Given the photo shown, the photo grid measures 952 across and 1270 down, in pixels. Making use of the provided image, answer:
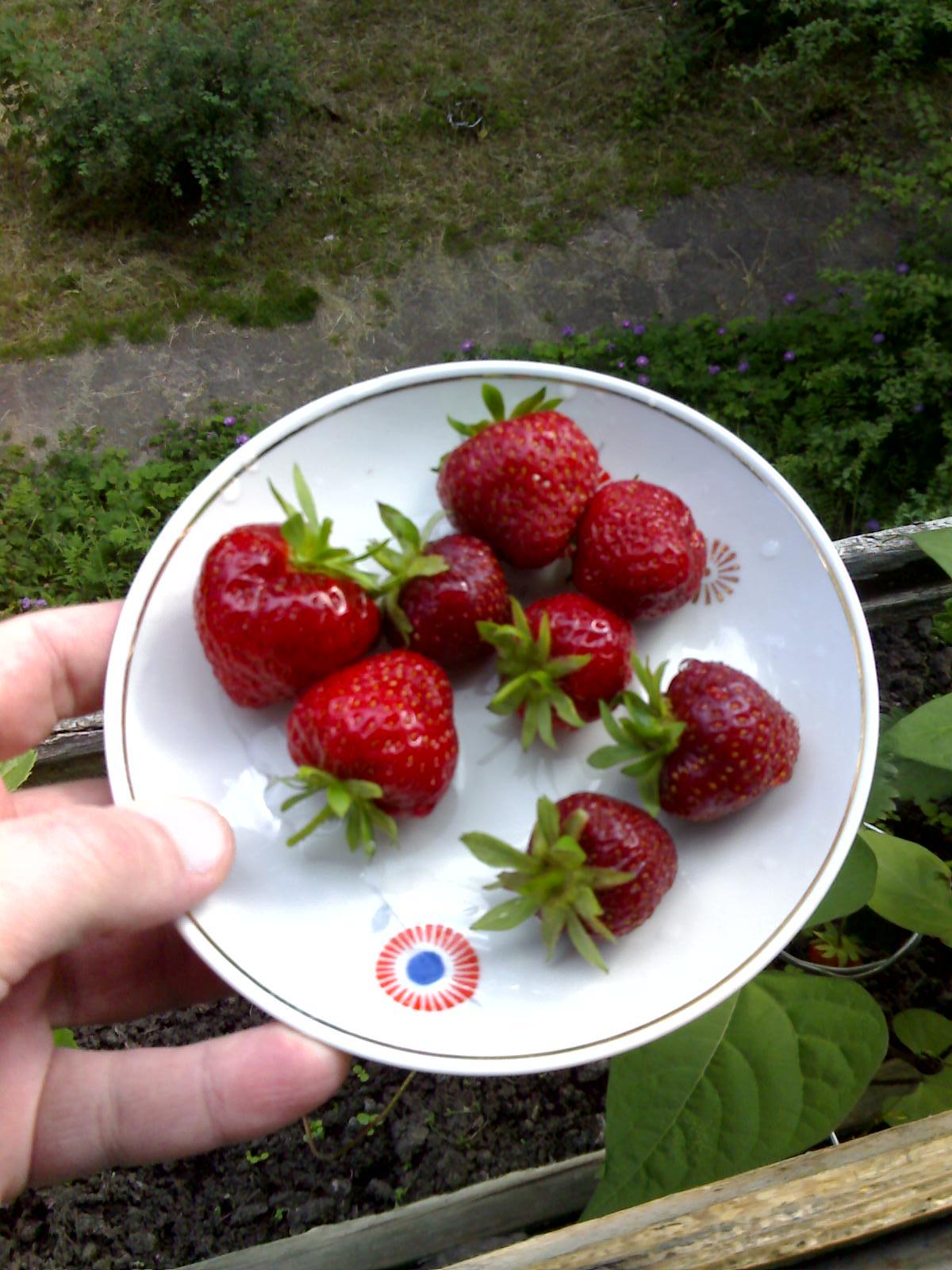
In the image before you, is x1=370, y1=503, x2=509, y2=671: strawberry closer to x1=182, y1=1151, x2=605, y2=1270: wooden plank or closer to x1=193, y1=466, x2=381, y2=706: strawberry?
x1=193, y1=466, x2=381, y2=706: strawberry

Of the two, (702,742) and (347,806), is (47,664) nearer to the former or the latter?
(347,806)

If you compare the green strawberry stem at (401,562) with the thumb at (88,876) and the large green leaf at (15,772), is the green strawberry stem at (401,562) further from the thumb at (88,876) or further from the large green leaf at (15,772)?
the large green leaf at (15,772)

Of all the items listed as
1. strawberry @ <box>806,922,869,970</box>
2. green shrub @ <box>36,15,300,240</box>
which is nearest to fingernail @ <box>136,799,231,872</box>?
strawberry @ <box>806,922,869,970</box>

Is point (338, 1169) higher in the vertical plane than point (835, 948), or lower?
lower

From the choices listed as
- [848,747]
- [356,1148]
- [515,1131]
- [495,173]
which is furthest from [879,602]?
[495,173]

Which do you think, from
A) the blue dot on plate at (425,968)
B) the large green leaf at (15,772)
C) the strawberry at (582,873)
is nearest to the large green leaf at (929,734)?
the strawberry at (582,873)

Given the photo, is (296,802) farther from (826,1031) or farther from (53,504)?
(53,504)

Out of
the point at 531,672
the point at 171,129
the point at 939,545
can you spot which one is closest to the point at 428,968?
the point at 531,672
